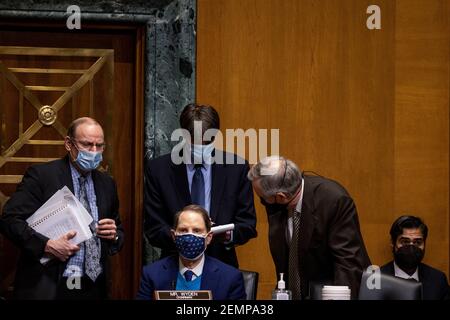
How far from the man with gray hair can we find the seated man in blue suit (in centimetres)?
26

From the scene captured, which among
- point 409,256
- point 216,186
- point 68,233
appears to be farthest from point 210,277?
point 409,256

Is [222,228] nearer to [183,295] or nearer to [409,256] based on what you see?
[183,295]

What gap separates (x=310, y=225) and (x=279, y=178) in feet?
0.87

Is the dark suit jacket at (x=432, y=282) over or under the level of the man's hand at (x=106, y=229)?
under

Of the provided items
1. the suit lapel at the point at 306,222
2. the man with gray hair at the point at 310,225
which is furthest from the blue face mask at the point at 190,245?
the suit lapel at the point at 306,222

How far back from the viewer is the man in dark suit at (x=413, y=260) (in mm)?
6219

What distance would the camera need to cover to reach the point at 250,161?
6605 mm

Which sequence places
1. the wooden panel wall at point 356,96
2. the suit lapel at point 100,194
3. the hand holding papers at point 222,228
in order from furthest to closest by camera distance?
the wooden panel wall at point 356,96, the suit lapel at point 100,194, the hand holding papers at point 222,228

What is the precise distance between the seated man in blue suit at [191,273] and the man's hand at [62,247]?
55 centimetres

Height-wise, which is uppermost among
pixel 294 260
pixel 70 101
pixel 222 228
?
pixel 70 101

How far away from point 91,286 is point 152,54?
175 centimetres

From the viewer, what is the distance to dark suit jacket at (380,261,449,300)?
20.3 feet

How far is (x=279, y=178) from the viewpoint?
4.71 m

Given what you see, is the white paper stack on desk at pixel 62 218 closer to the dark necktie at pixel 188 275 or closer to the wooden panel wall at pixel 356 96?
the dark necktie at pixel 188 275
